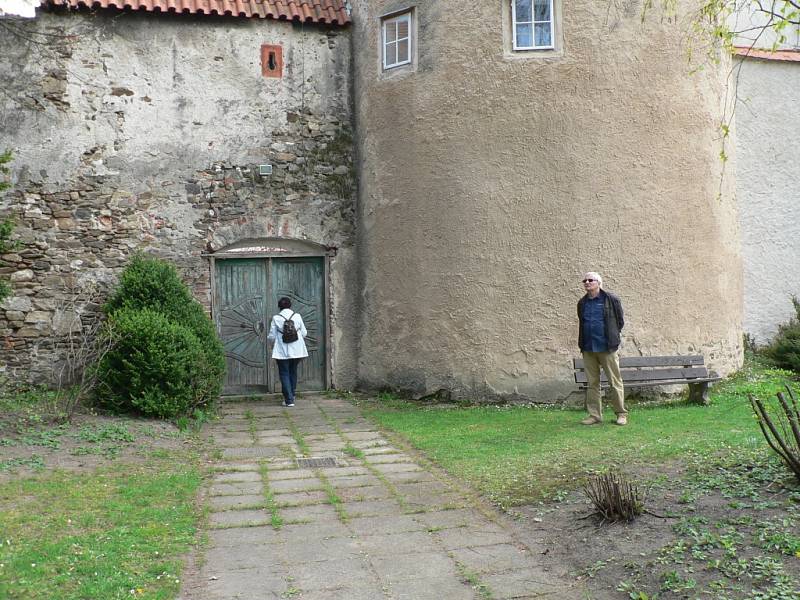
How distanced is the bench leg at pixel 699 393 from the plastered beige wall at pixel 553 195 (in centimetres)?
68

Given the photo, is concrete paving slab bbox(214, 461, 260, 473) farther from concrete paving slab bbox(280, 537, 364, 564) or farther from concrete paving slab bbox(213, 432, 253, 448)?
concrete paving slab bbox(280, 537, 364, 564)

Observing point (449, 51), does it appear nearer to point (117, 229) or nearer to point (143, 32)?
point (143, 32)

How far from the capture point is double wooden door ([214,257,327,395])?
487 inches

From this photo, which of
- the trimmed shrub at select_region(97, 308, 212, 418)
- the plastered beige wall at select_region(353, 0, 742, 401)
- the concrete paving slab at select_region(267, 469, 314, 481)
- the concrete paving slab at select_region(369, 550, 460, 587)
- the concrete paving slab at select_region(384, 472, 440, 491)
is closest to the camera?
the concrete paving slab at select_region(369, 550, 460, 587)

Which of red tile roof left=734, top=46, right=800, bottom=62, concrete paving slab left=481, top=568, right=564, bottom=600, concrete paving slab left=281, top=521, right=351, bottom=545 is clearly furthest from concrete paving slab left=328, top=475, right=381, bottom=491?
red tile roof left=734, top=46, right=800, bottom=62

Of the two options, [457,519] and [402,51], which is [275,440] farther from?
[402,51]

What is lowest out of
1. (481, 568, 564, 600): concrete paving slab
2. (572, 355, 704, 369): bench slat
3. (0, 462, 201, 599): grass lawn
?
(481, 568, 564, 600): concrete paving slab

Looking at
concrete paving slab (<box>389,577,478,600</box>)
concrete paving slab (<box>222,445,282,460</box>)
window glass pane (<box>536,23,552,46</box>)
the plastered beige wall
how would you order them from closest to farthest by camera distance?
1. concrete paving slab (<box>389,577,478,600</box>)
2. concrete paving slab (<box>222,445,282,460</box>)
3. the plastered beige wall
4. window glass pane (<box>536,23,552,46</box>)

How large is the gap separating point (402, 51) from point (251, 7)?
2.58 metres

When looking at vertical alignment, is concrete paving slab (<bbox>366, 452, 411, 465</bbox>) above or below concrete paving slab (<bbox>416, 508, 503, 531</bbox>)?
above

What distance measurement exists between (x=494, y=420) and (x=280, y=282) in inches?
182

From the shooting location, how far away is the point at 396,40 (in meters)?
11.8

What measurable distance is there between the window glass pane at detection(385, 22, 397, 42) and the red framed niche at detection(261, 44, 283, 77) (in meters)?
1.79

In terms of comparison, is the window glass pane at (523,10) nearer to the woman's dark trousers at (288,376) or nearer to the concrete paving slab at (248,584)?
the woman's dark trousers at (288,376)
